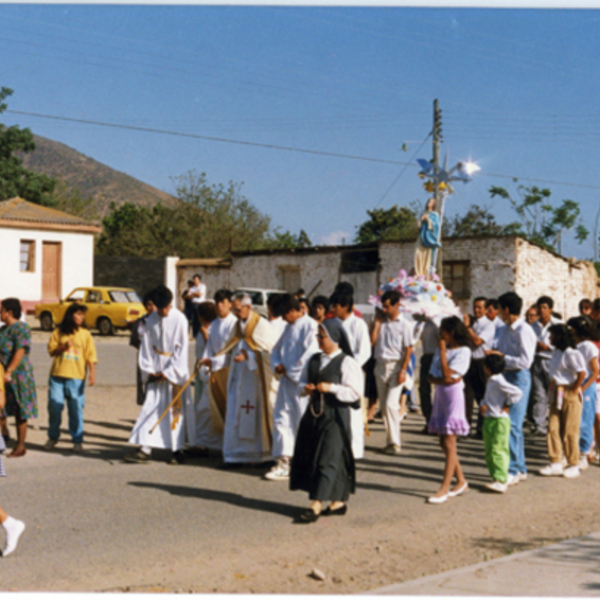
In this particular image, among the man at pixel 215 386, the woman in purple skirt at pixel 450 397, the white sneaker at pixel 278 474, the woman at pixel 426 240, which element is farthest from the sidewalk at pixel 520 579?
the woman at pixel 426 240

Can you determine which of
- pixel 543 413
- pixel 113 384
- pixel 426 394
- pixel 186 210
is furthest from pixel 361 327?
pixel 186 210

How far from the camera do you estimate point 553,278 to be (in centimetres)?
3603

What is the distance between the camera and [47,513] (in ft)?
24.6

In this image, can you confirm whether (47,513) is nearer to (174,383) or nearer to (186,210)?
(174,383)

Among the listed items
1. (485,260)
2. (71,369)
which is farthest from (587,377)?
(485,260)

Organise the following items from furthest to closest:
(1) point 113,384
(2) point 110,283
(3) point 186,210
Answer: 1. (3) point 186,210
2. (2) point 110,283
3. (1) point 113,384

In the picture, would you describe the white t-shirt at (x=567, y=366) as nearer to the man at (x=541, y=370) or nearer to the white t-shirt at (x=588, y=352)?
the white t-shirt at (x=588, y=352)

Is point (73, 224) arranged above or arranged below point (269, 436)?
above

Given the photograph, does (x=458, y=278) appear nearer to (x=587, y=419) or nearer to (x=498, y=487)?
(x=587, y=419)

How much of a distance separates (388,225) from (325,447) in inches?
2106

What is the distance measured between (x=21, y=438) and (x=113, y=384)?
21.8 feet

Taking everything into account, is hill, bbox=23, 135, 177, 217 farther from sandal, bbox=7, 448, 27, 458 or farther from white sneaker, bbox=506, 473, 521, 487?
white sneaker, bbox=506, 473, 521, 487

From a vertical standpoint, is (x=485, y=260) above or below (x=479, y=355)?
above

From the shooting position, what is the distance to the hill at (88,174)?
15200 centimetres
